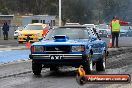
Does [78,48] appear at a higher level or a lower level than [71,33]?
lower

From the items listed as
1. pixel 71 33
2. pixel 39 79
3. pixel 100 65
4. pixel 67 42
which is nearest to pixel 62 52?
pixel 67 42

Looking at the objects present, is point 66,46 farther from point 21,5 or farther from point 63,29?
point 21,5

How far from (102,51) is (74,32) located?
4.81 ft

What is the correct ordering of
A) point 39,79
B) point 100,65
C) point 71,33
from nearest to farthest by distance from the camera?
1. point 39,79
2. point 71,33
3. point 100,65

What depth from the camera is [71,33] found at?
13602 millimetres

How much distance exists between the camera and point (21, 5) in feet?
270

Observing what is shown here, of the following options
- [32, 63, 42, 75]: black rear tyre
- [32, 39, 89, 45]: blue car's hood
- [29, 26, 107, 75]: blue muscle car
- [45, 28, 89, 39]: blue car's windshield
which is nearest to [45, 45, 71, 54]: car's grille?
[29, 26, 107, 75]: blue muscle car

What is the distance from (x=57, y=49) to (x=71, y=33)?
1.34 m

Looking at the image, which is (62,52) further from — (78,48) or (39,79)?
(39,79)

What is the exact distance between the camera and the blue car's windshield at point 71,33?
531 inches

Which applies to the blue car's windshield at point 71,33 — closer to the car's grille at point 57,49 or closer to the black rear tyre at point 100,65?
the car's grille at point 57,49

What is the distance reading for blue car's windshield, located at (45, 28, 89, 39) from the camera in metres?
13.5

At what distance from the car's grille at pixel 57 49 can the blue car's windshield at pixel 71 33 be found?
1052mm

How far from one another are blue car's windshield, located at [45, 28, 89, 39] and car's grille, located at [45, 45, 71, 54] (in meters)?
1.05
